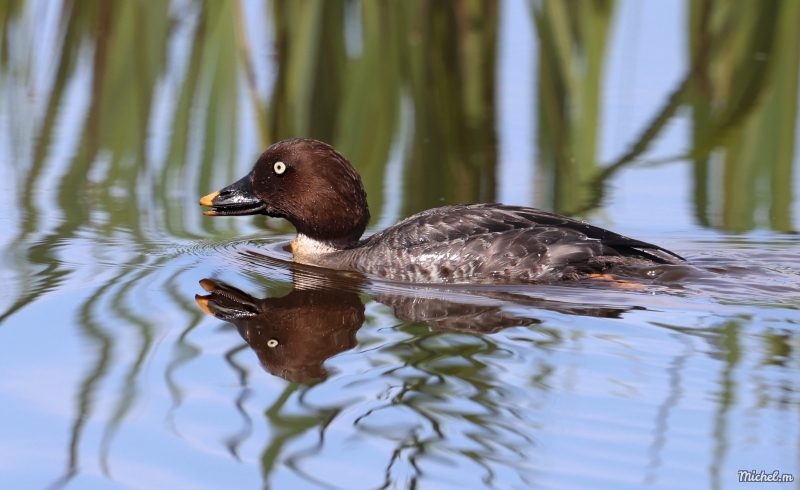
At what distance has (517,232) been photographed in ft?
23.6

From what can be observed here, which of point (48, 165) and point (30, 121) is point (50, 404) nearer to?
point (48, 165)

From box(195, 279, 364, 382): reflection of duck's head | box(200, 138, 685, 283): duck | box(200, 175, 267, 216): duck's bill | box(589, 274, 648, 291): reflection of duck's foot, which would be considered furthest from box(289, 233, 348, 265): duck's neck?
box(589, 274, 648, 291): reflection of duck's foot

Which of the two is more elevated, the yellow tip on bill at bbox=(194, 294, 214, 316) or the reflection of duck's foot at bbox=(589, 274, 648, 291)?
the reflection of duck's foot at bbox=(589, 274, 648, 291)

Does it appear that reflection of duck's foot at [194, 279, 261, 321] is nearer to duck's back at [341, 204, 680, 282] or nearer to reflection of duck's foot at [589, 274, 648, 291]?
duck's back at [341, 204, 680, 282]

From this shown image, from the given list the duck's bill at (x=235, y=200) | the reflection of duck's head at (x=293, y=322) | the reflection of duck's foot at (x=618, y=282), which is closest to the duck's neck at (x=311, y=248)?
the duck's bill at (x=235, y=200)

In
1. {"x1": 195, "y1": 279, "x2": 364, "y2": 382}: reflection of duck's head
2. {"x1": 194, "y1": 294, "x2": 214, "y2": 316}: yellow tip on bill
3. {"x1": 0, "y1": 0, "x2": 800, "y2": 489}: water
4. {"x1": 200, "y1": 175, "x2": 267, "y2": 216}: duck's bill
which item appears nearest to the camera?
{"x1": 0, "y1": 0, "x2": 800, "y2": 489}: water

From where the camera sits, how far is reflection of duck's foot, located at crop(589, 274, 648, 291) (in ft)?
22.5

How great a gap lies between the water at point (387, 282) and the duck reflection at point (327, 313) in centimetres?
3

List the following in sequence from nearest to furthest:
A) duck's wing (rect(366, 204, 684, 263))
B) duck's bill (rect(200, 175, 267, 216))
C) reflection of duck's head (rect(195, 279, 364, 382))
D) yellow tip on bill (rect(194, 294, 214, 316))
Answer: reflection of duck's head (rect(195, 279, 364, 382)) → yellow tip on bill (rect(194, 294, 214, 316)) → duck's wing (rect(366, 204, 684, 263)) → duck's bill (rect(200, 175, 267, 216))

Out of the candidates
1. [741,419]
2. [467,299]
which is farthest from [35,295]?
[741,419]

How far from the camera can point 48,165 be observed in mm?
9391

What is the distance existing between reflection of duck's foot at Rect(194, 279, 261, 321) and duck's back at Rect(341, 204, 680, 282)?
1075 millimetres

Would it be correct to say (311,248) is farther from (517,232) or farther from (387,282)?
(517,232)

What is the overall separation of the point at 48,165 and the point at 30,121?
1037 millimetres
